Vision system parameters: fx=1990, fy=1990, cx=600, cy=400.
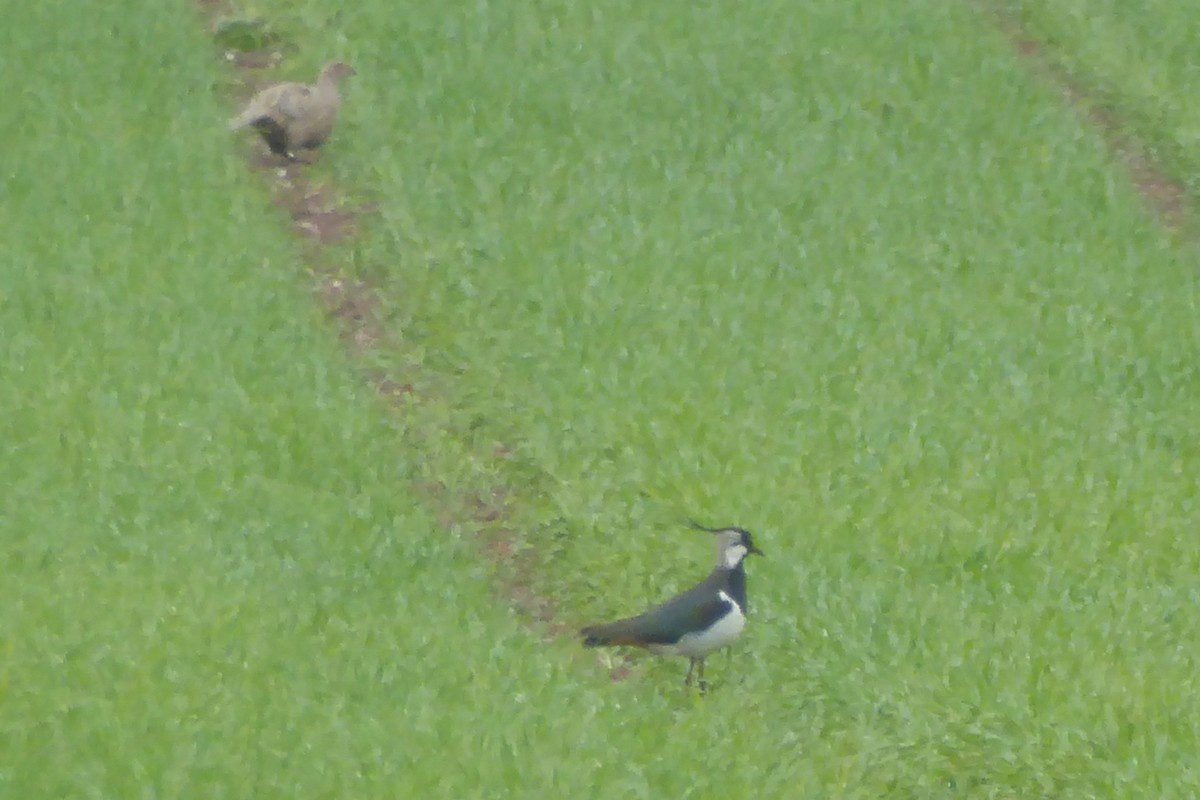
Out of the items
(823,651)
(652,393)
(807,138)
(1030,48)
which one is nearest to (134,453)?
(652,393)

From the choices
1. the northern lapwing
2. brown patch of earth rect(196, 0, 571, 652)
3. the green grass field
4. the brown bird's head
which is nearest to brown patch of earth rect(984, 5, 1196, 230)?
the green grass field

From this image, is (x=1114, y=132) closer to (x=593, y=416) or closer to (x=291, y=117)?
(x=291, y=117)

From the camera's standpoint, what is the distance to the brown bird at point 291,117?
13.5 m

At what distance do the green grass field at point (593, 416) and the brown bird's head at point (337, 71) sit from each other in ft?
0.67

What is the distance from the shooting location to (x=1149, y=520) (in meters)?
9.48

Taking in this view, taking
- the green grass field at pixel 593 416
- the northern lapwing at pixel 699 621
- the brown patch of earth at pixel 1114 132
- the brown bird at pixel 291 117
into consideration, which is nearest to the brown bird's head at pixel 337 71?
the green grass field at pixel 593 416

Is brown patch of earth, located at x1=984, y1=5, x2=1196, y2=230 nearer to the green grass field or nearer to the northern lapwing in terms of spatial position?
the green grass field

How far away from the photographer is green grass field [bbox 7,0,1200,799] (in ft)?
23.9

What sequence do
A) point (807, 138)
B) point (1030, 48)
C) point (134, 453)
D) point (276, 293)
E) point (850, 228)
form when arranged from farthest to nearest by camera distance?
1. point (1030, 48)
2. point (807, 138)
3. point (850, 228)
4. point (276, 293)
5. point (134, 453)

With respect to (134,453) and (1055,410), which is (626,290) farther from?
(134,453)

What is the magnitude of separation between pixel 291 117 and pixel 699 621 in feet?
23.1

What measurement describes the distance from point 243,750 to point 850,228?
7.22m

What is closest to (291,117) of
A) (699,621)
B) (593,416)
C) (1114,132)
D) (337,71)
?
(337,71)

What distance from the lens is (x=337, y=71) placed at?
1477cm
